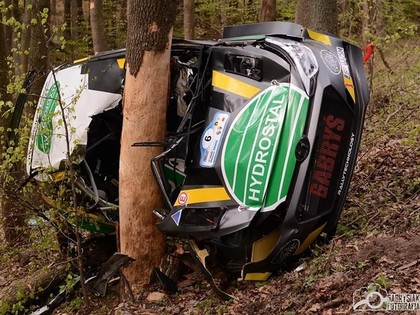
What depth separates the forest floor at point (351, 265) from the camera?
405cm

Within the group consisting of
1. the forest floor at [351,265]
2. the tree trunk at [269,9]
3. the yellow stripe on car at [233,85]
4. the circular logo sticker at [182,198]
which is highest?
the tree trunk at [269,9]

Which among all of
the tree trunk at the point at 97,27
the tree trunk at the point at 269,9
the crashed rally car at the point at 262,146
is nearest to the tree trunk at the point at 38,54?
the crashed rally car at the point at 262,146

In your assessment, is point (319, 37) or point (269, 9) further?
point (269, 9)

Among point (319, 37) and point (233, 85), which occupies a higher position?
point (319, 37)

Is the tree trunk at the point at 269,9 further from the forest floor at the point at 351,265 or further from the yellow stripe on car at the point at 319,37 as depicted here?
the yellow stripe on car at the point at 319,37

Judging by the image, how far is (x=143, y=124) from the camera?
210 inches

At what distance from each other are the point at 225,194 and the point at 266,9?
1072 centimetres

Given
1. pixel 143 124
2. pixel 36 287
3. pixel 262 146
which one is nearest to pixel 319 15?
pixel 143 124

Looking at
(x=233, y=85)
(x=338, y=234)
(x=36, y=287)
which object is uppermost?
(x=233, y=85)

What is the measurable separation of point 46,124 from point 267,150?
231cm

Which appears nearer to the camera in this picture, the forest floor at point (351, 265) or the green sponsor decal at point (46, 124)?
the forest floor at point (351, 265)

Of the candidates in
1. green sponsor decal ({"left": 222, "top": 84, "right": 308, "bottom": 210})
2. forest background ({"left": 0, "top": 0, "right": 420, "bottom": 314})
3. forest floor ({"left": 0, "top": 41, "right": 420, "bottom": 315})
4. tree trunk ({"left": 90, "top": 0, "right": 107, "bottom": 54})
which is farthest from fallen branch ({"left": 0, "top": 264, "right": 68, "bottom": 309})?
tree trunk ({"left": 90, "top": 0, "right": 107, "bottom": 54})

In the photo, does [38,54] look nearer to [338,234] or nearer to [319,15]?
[319,15]

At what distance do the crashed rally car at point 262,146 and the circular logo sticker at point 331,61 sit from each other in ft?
0.04
